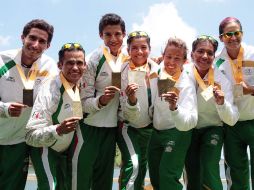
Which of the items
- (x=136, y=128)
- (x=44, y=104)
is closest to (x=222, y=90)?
(x=136, y=128)

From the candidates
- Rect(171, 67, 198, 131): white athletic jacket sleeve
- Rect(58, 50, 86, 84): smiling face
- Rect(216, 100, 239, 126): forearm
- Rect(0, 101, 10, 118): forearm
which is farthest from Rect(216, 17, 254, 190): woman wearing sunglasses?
Rect(0, 101, 10, 118): forearm

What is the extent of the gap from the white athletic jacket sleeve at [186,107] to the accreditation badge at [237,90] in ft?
2.02

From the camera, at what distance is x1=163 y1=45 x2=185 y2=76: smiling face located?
15.6 ft

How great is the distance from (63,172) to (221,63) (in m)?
2.69

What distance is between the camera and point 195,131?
5.09 m

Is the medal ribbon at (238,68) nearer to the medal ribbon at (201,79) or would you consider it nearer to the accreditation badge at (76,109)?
the medal ribbon at (201,79)

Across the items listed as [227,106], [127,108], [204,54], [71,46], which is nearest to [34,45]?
[71,46]

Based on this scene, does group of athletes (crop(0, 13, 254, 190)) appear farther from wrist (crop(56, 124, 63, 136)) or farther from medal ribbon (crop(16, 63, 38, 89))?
wrist (crop(56, 124, 63, 136))

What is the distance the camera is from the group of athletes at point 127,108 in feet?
15.0

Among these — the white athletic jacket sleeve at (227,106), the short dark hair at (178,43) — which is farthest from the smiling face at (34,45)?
the white athletic jacket sleeve at (227,106)

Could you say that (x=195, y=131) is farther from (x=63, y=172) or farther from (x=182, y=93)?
(x=63, y=172)

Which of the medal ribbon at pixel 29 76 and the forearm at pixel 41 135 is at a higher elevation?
the medal ribbon at pixel 29 76

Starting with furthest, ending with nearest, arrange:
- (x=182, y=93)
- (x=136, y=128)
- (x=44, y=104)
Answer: (x=136, y=128) < (x=182, y=93) < (x=44, y=104)

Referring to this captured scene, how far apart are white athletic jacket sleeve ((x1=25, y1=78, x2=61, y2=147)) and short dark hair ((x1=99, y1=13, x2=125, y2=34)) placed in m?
1.14
